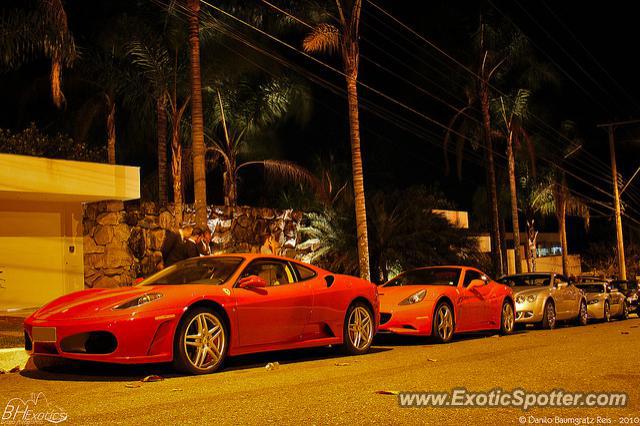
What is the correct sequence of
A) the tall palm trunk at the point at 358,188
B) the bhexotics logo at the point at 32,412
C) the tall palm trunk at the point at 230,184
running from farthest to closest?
the tall palm trunk at the point at 230,184
the tall palm trunk at the point at 358,188
the bhexotics logo at the point at 32,412

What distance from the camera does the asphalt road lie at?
5.96 m

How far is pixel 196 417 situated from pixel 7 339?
5.52m

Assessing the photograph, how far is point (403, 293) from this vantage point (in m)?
12.5

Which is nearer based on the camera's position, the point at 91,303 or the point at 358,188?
the point at 91,303

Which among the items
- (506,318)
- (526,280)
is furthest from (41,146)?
(526,280)

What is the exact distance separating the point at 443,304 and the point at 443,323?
12.3 inches

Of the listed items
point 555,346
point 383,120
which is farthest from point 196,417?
point 383,120

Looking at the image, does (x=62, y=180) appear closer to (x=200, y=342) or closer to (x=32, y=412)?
(x=200, y=342)

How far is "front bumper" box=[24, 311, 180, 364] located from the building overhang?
24.3 feet

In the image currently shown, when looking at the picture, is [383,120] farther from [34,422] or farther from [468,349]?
[34,422]

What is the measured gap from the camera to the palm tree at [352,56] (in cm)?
1936

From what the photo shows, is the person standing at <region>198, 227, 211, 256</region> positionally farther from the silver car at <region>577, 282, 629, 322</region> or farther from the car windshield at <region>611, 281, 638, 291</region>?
the car windshield at <region>611, 281, 638, 291</region>

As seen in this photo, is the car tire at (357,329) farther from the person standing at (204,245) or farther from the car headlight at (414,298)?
the person standing at (204,245)

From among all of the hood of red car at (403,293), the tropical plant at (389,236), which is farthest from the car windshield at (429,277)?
the tropical plant at (389,236)
